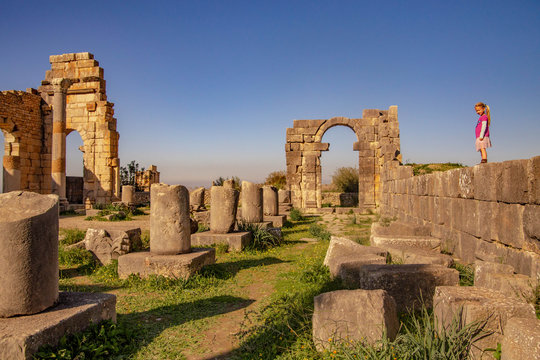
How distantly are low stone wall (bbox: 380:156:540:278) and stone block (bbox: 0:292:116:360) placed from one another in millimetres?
4203

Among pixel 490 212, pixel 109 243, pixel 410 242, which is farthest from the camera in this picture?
pixel 109 243

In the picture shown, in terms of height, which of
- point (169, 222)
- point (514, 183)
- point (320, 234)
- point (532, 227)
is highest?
point (514, 183)

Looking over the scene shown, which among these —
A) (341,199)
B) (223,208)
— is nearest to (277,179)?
(341,199)

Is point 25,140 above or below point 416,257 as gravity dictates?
above

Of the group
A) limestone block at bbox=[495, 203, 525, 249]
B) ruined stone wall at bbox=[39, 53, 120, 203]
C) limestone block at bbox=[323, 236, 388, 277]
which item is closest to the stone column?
ruined stone wall at bbox=[39, 53, 120, 203]

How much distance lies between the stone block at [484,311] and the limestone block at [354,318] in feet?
1.36

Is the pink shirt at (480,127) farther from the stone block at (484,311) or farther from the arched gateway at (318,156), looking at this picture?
the arched gateway at (318,156)

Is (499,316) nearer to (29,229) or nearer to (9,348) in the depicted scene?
(9,348)

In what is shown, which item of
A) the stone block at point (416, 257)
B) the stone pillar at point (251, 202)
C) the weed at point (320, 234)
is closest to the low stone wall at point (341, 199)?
the weed at point (320, 234)

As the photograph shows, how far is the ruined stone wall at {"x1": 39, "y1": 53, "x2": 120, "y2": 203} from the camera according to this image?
20.6m

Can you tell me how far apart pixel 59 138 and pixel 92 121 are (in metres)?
1.87

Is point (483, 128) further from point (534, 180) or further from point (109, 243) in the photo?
point (109, 243)

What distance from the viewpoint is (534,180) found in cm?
386

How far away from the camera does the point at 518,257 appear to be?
4188 mm
